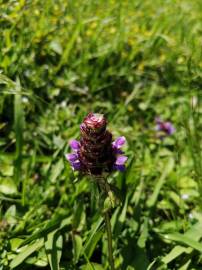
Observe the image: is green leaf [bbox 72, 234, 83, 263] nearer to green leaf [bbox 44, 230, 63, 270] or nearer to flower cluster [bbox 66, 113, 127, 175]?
green leaf [bbox 44, 230, 63, 270]

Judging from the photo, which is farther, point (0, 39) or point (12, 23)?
point (12, 23)

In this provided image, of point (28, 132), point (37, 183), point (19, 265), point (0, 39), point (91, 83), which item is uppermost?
point (0, 39)

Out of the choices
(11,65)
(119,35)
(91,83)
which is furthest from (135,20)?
(11,65)

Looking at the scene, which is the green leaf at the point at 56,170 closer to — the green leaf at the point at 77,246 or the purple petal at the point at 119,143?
the green leaf at the point at 77,246

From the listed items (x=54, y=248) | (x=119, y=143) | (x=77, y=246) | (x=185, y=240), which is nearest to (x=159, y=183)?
(x=185, y=240)

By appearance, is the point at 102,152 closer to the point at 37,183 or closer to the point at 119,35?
the point at 37,183

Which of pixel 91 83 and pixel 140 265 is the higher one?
pixel 91 83

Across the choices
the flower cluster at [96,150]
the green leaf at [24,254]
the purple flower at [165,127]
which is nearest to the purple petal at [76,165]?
the flower cluster at [96,150]

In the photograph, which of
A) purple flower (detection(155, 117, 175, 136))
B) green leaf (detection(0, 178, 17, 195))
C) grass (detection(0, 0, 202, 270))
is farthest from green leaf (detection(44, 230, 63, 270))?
purple flower (detection(155, 117, 175, 136))
